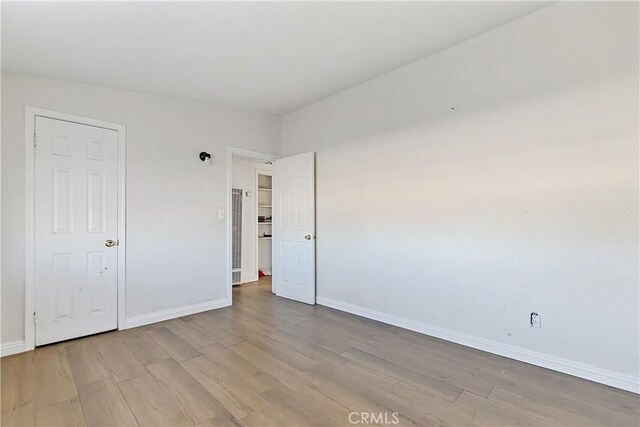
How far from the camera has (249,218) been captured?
18.5 feet

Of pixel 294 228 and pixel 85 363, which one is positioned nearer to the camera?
pixel 85 363

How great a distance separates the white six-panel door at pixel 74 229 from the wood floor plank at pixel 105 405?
3.93ft

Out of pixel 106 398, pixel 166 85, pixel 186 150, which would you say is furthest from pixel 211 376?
pixel 166 85

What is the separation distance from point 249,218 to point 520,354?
444 cm

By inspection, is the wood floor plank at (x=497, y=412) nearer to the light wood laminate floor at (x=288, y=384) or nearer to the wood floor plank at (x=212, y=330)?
the light wood laminate floor at (x=288, y=384)

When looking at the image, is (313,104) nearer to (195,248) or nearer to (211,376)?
(195,248)

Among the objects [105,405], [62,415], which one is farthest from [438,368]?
[62,415]

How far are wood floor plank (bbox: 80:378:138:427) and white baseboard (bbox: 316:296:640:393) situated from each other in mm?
2382

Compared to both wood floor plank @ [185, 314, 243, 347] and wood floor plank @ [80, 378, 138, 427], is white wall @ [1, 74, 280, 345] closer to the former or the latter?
wood floor plank @ [185, 314, 243, 347]

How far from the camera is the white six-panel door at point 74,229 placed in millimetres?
2879

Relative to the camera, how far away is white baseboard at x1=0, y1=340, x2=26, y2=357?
8.75ft

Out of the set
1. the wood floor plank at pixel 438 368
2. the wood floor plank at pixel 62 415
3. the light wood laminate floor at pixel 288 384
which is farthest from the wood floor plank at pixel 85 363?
the wood floor plank at pixel 438 368

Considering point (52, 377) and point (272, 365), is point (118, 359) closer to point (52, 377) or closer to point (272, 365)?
point (52, 377)

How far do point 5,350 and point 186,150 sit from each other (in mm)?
2517
